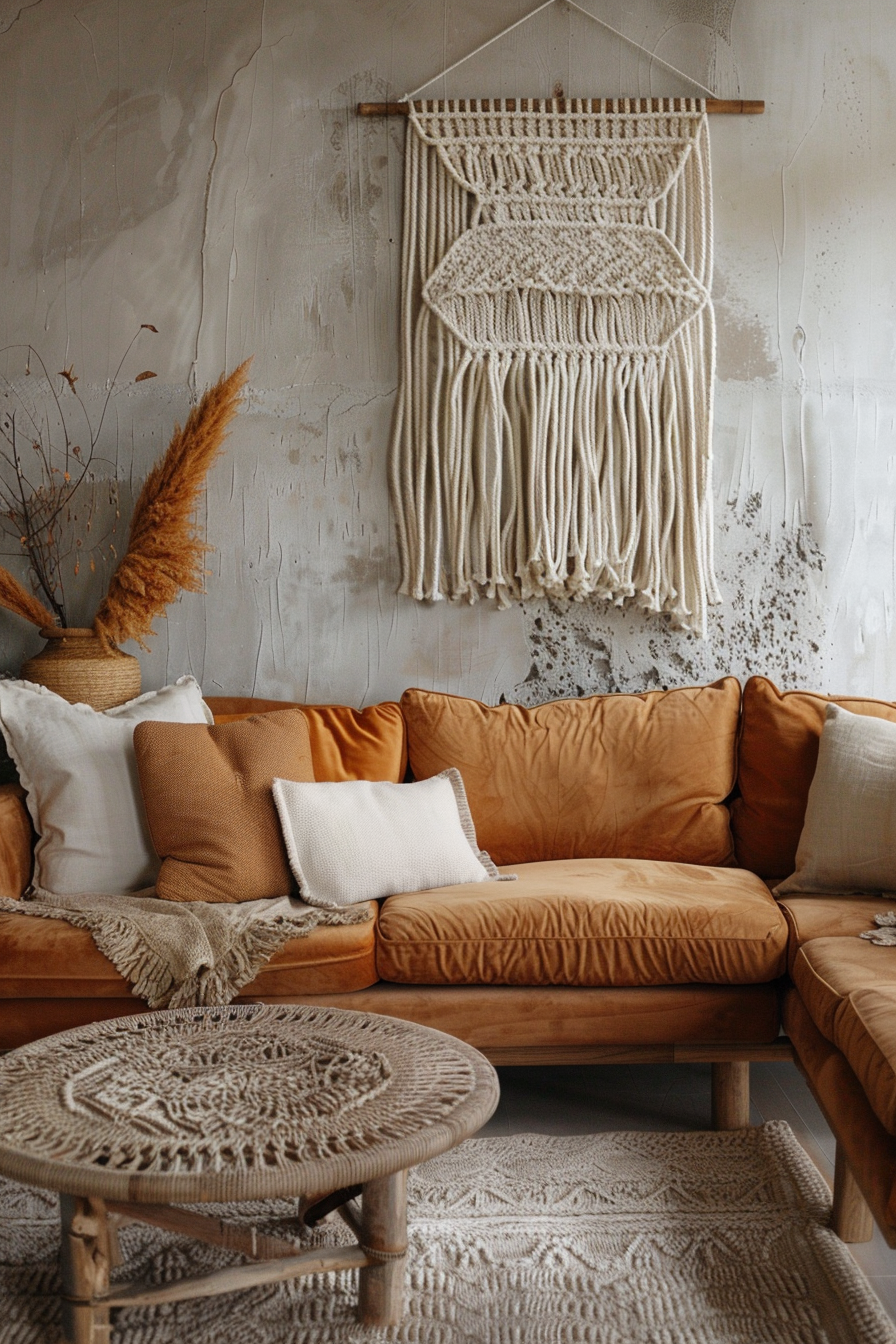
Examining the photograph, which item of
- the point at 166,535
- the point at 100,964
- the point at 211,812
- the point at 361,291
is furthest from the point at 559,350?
the point at 100,964

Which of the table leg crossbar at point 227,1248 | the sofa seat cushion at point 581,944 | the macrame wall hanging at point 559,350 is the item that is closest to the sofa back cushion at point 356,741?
the macrame wall hanging at point 559,350

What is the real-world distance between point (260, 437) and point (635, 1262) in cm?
206

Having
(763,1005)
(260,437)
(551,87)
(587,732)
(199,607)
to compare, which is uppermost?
(551,87)

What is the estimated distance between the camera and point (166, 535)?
2588 millimetres

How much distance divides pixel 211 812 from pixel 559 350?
4.75ft

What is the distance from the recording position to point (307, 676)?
285 cm

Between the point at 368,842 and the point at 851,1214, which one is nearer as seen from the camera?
the point at 851,1214

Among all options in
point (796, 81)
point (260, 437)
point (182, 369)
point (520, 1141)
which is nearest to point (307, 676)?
point (260, 437)

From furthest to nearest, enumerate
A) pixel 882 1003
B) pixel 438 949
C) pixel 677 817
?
pixel 677 817 < pixel 438 949 < pixel 882 1003

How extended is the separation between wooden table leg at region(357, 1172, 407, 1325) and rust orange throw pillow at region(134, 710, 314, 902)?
0.86 metres

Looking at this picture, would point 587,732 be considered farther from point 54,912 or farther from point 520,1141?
point 54,912

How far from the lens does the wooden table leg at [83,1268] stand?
4.24ft

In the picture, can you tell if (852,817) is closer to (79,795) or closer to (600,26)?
(79,795)

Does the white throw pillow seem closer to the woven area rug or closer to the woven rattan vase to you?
the woven rattan vase
